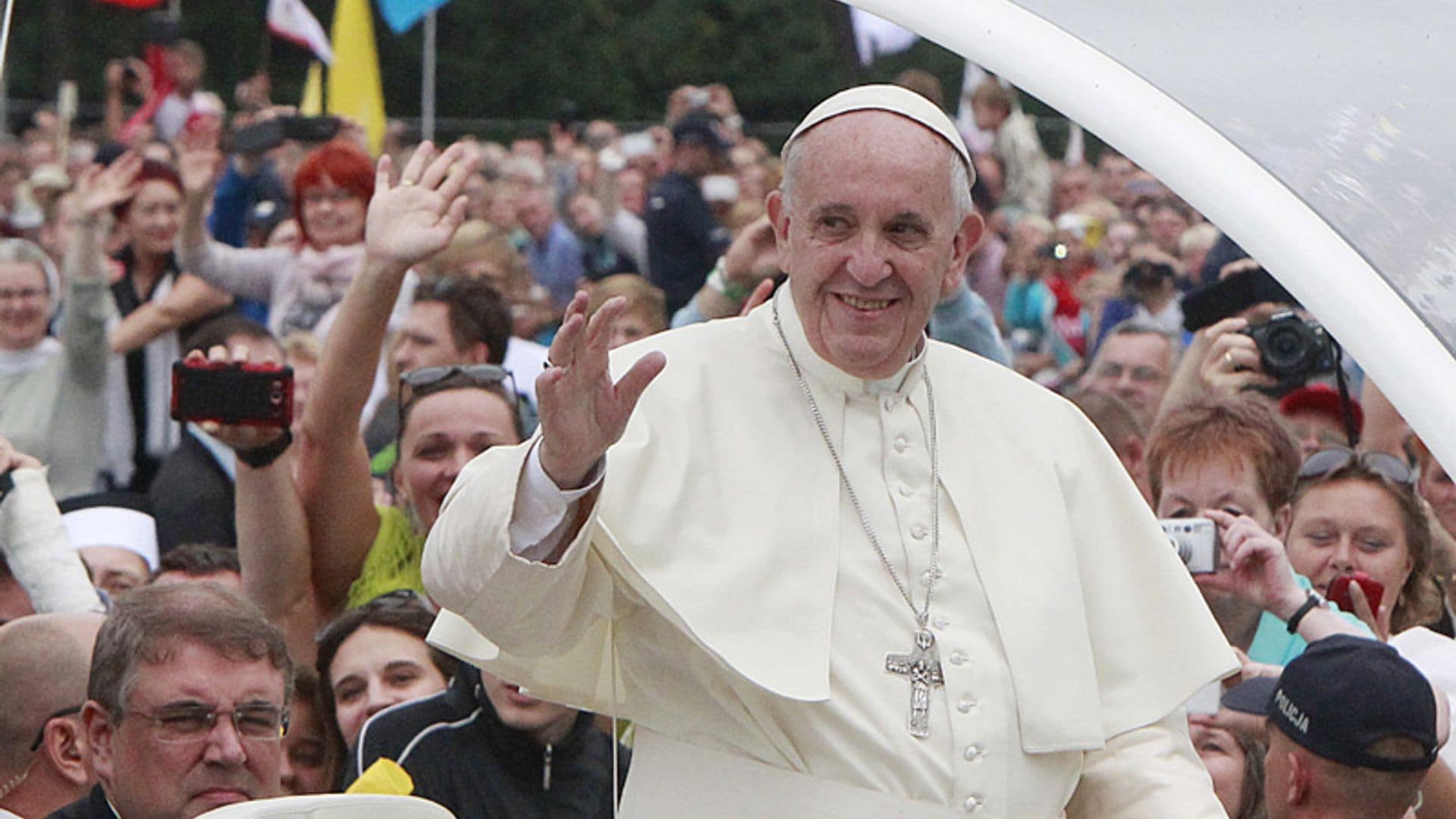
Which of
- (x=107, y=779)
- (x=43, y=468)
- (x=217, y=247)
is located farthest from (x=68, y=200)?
(x=107, y=779)

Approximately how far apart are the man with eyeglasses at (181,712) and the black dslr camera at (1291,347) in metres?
2.96

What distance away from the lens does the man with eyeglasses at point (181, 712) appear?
12.1 ft

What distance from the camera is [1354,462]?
5.01m

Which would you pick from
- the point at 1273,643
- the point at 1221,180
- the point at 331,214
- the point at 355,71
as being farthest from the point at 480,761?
the point at 355,71

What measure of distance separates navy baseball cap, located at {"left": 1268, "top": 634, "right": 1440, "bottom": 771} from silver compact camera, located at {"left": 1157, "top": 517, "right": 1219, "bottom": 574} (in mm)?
675

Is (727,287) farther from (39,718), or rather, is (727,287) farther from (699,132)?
(699,132)

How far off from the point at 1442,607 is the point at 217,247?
5150 millimetres

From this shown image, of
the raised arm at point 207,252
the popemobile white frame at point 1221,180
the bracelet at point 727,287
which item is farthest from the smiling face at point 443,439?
the raised arm at point 207,252

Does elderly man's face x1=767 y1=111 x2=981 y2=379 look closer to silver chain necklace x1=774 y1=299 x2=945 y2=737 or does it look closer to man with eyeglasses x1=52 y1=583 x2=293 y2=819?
silver chain necklace x1=774 y1=299 x2=945 y2=737

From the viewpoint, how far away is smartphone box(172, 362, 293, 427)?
4789 millimetres

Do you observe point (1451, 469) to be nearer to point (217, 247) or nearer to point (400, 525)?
point (400, 525)

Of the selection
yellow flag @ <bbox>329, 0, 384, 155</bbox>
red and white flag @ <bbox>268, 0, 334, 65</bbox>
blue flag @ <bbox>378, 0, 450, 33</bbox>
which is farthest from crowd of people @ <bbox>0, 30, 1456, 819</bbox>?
red and white flag @ <bbox>268, 0, 334, 65</bbox>

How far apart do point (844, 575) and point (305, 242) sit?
202 inches

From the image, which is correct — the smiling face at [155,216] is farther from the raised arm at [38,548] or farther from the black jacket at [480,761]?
the black jacket at [480,761]
